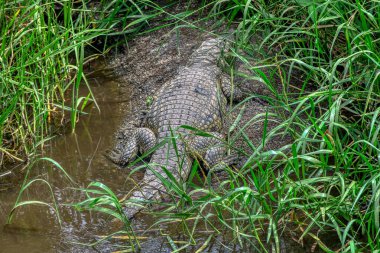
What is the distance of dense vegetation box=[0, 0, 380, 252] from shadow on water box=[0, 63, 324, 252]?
15 centimetres

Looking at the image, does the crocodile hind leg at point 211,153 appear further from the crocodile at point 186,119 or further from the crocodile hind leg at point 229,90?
the crocodile hind leg at point 229,90

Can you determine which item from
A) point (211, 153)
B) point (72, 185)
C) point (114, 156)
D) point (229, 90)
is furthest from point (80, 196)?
point (229, 90)

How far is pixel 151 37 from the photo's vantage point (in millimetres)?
7656

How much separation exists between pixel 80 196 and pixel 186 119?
1154 mm

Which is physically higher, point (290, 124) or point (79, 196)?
point (290, 124)

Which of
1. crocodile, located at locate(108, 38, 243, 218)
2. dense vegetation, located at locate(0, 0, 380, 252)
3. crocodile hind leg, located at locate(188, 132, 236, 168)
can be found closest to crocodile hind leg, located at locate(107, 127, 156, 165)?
crocodile, located at locate(108, 38, 243, 218)

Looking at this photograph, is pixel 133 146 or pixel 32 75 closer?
pixel 32 75

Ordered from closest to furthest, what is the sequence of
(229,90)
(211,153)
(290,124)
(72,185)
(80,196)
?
(290,124)
(80,196)
(72,185)
(211,153)
(229,90)

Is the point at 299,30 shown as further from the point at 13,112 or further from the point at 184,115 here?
the point at 13,112

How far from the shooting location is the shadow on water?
201 inches

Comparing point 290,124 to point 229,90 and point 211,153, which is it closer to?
point 211,153

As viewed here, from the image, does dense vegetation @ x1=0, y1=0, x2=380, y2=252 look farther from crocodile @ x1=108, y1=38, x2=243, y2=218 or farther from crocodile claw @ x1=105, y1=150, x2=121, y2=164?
crocodile claw @ x1=105, y1=150, x2=121, y2=164

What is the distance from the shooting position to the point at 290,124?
5391 mm

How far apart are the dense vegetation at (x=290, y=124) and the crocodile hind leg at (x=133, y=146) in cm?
47
